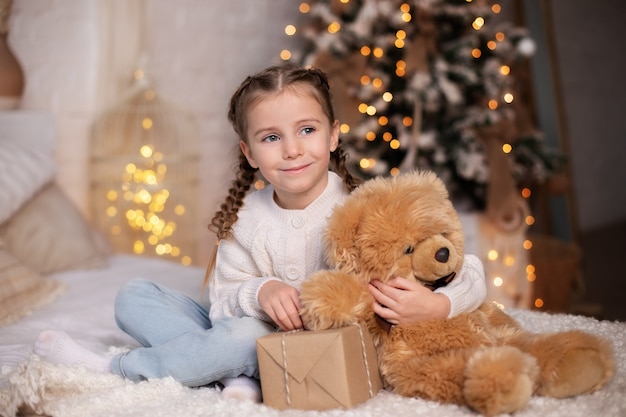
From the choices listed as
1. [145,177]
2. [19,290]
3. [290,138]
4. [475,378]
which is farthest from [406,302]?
[145,177]

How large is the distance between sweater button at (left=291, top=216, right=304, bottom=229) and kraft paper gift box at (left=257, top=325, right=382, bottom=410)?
35 cm

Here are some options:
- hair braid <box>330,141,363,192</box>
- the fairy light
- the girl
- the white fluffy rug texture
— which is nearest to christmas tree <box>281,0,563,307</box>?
the fairy light

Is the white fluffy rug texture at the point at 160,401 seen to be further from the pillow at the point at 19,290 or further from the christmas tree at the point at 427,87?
the christmas tree at the point at 427,87

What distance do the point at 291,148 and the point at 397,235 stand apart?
323 millimetres

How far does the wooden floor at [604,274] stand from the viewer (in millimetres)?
3406

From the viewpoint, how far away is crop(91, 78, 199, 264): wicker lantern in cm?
314

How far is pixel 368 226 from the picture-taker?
122cm

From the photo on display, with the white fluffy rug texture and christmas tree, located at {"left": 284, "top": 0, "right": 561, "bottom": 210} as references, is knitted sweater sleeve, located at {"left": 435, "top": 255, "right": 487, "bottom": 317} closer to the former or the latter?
the white fluffy rug texture

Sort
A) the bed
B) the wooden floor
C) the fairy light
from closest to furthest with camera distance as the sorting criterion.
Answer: the bed → the fairy light → the wooden floor

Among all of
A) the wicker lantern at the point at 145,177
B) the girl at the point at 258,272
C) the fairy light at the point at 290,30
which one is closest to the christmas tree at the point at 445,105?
the fairy light at the point at 290,30

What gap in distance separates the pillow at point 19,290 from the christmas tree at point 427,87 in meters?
1.37

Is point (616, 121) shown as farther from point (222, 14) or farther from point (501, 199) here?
point (222, 14)

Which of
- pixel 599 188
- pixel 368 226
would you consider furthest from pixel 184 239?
pixel 599 188

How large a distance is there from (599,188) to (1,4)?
13.2ft
